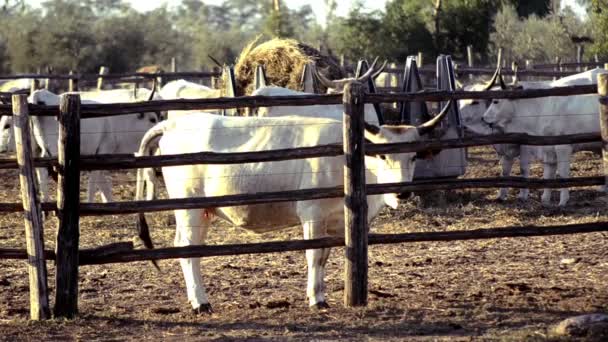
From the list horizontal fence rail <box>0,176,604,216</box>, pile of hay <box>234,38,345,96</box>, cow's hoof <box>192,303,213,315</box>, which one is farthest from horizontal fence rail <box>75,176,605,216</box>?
pile of hay <box>234,38,345,96</box>

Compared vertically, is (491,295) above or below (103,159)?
→ below

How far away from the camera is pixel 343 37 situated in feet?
130

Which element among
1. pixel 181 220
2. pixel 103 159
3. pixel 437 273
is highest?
pixel 103 159

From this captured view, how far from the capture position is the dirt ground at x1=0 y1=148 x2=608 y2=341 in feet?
24.9

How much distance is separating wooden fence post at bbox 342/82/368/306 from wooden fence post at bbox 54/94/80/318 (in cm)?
194

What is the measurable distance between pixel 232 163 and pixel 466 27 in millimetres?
33743

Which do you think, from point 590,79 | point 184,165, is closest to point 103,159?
point 184,165

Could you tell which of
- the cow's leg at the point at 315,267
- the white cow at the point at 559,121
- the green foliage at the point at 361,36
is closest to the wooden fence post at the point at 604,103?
the cow's leg at the point at 315,267

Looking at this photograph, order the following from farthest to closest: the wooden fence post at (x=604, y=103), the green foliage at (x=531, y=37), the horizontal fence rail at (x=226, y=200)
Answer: the green foliage at (x=531, y=37), the wooden fence post at (x=604, y=103), the horizontal fence rail at (x=226, y=200)

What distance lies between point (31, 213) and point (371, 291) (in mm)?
2712

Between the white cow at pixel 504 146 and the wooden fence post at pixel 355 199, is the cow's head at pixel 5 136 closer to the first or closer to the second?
the white cow at pixel 504 146

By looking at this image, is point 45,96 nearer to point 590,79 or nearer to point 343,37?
point 590,79

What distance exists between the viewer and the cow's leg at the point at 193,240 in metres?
8.47

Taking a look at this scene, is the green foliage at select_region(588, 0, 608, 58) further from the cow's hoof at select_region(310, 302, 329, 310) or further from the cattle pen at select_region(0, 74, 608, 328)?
the cow's hoof at select_region(310, 302, 329, 310)
